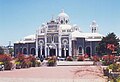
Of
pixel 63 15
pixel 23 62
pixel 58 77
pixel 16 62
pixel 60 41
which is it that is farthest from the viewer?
pixel 63 15

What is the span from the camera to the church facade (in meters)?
81.0

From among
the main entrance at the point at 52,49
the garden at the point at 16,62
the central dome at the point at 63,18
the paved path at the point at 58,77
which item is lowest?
the paved path at the point at 58,77

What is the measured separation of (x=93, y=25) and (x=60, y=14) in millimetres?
9632

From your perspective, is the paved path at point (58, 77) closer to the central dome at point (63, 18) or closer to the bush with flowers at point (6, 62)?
the bush with flowers at point (6, 62)

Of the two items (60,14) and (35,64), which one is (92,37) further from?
(35,64)

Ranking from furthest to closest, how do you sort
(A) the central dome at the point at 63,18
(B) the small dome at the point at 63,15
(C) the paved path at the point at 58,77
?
1. (B) the small dome at the point at 63,15
2. (A) the central dome at the point at 63,18
3. (C) the paved path at the point at 58,77

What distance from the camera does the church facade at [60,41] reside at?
81000 mm

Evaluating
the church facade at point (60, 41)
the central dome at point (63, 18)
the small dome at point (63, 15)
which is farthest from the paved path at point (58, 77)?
the small dome at point (63, 15)

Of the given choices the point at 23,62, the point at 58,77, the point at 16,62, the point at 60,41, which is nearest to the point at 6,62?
the point at 16,62

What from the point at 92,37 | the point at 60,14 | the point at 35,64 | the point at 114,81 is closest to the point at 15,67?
the point at 35,64

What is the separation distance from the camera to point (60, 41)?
81.1m

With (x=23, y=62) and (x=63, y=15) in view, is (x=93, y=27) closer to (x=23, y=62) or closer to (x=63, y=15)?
(x=63, y=15)

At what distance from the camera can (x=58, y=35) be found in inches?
3201

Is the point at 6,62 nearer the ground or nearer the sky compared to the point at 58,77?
nearer the sky
